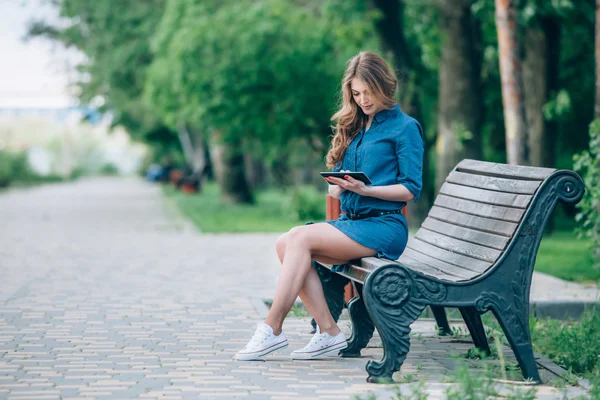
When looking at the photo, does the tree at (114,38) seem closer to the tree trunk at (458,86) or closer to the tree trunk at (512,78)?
the tree trunk at (458,86)

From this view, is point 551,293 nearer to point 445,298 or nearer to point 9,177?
point 445,298

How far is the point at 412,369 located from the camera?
558 centimetres

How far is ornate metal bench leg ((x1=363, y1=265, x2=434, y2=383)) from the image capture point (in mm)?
5094

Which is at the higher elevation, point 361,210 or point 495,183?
point 495,183

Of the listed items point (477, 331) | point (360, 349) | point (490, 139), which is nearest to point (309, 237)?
point (360, 349)

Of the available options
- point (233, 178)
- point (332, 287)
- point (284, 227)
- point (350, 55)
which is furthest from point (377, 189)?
point (233, 178)

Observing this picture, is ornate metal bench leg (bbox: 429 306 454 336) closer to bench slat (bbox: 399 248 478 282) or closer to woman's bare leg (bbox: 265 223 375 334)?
bench slat (bbox: 399 248 478 282)

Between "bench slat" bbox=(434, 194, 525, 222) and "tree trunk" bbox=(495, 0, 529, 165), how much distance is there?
514 cm

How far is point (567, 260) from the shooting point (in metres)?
12.4

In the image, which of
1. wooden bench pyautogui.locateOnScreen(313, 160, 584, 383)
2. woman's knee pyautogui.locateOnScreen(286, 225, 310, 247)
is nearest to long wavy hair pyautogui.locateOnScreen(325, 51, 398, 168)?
woman's knee pyautogui.locateOnScreen(286, 225, 310, 247)

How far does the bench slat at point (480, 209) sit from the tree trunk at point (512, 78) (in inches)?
202

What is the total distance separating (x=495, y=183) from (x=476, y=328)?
100 cm

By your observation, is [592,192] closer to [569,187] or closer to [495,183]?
[495,183]

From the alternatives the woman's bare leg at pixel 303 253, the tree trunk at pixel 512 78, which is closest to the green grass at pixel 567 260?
the tree trunk at pixel 512 78
